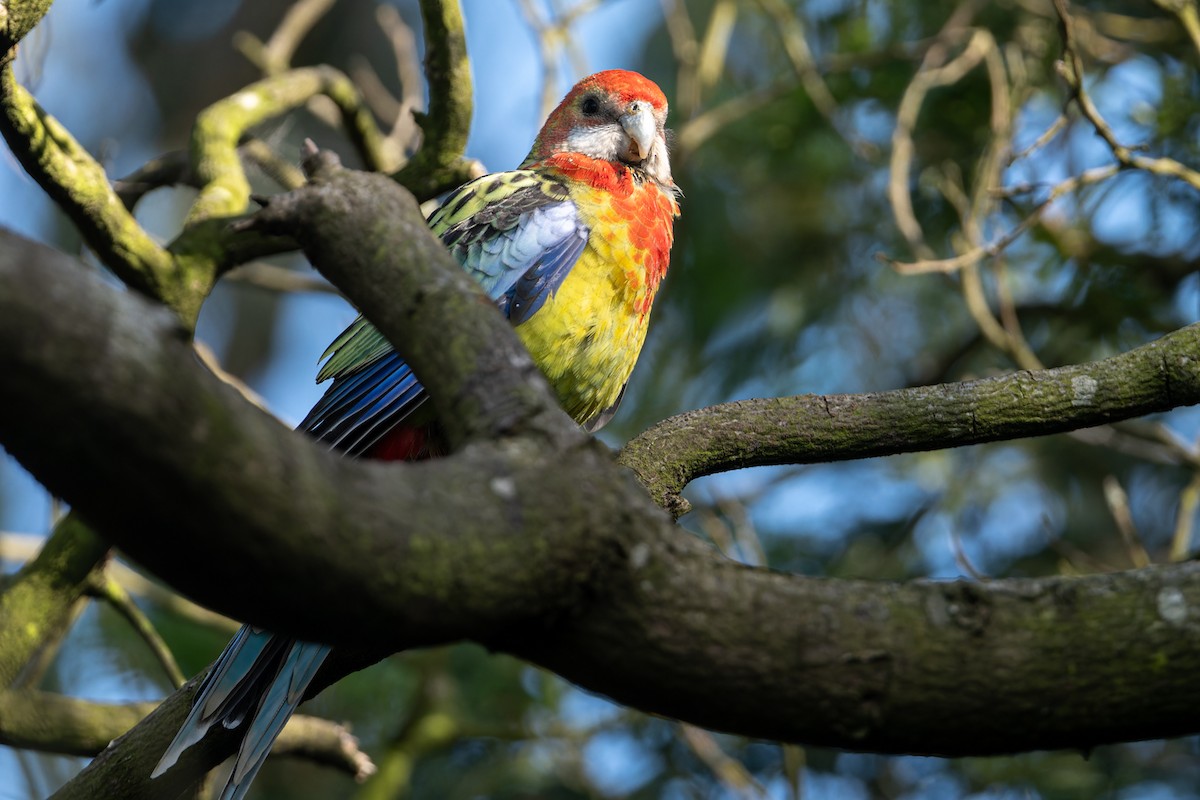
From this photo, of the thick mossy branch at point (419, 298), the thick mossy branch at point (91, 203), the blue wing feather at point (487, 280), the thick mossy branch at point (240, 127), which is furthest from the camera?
the thick mossy branch at point (240, 127)

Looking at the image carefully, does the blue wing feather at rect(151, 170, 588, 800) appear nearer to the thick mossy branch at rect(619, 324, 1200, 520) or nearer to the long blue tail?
the long blue tail

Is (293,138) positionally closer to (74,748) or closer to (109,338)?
(74,748)

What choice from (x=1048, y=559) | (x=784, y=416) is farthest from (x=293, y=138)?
(x=784, y=416)

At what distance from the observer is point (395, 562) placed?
1.38 meters

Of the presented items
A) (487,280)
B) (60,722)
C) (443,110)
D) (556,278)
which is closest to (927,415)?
(556,278)

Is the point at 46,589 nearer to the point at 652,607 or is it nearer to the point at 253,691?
the point at 253,691

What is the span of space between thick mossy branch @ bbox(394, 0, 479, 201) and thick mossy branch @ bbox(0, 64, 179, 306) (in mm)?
914

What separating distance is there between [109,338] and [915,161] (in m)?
5.54

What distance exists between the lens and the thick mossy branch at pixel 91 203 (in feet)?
10.9

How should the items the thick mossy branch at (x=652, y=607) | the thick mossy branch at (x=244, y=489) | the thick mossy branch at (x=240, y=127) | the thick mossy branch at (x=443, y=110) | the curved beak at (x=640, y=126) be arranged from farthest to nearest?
the curved beak at (x=640, y=126) < the thick mossy branch at (x=240, y=127) < the thick mossy branch at (x=443, y=110) < the thick mossy branch at (x=652, y=607) < the thick mossy branch at (x=244, y=489)

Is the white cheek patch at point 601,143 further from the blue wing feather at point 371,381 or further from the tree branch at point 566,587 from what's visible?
the tree branch at point 566,587

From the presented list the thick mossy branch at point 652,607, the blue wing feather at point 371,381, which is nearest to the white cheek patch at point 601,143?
the blue wing feather at point 371,381

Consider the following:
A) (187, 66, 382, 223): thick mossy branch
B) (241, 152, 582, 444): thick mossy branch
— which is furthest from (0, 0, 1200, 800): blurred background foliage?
(241, 152, 582, 444): thick mossy branch

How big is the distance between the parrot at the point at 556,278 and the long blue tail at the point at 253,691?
2.48 ft
